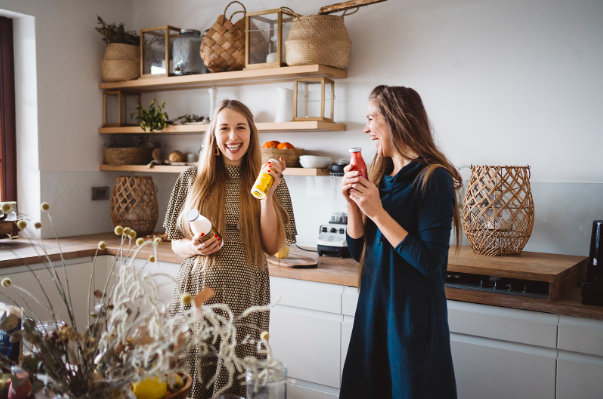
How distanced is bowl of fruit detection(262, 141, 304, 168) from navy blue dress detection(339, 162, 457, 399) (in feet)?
3.98

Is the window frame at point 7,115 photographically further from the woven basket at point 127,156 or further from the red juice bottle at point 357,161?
the red juice bottle at point 357,161

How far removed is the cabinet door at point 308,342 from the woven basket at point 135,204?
1.25 m

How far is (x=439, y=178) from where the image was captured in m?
1.45

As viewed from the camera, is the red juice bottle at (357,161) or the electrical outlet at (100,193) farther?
the electrical outlet at (100,193)

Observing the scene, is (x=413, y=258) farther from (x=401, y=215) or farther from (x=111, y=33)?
(x=111, y=33)

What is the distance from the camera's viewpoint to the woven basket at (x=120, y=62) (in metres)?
3.32

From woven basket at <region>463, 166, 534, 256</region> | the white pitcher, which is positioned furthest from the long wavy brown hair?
the white pitcher

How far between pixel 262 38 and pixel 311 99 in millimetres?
441

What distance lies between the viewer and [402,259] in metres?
1.50

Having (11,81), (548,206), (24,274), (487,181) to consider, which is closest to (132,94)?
(11,81)

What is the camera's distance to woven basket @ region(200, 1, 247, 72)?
2.90 meters

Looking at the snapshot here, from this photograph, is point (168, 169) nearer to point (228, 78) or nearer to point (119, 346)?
point (228, 78)

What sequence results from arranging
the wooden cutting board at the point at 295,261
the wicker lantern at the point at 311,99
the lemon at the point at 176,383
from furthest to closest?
the wicker lantern at the point at 311,99
the wooden cutting board at the point at 295,261
the lemon at the point at 176,383

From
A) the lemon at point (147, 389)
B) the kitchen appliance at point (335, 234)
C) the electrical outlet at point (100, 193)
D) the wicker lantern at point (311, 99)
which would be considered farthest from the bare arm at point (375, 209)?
the electrical outlet at point (100, 193)
